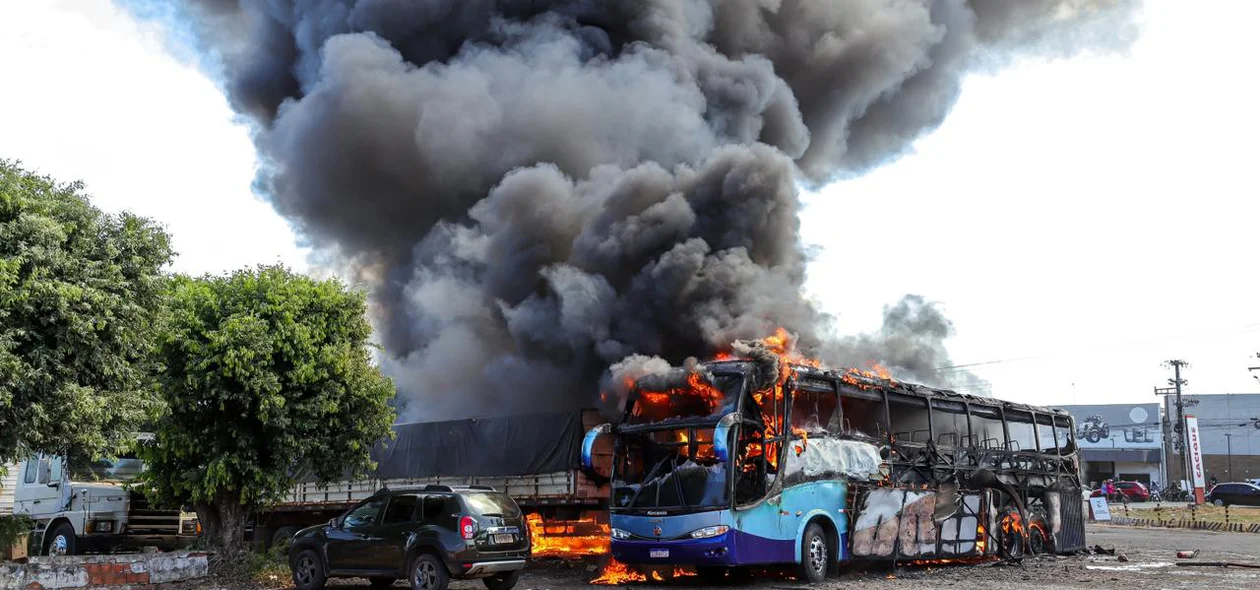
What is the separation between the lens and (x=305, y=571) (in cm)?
1290

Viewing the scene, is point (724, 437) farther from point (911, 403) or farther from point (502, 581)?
point (911, 403)

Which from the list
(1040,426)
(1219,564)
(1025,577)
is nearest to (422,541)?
(1025,577)

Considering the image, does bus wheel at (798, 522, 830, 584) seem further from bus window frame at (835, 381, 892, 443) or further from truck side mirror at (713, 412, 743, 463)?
truck side mirror at (713, 412, 743, 463)

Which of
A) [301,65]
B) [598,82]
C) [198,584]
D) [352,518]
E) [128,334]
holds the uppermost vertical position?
[301,65]

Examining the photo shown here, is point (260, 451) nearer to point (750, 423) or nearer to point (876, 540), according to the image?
point (750, 423)

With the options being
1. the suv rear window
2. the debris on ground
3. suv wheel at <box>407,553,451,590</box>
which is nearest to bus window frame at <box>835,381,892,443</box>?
the suv rear window

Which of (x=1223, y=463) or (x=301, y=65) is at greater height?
(x=301, y=65)

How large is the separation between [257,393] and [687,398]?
5.86 meters

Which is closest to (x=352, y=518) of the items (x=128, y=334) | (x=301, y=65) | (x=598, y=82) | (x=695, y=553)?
(x=128, y=334)

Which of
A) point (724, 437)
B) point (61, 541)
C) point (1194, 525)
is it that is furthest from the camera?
point (1194, 525)

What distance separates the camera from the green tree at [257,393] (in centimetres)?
1325

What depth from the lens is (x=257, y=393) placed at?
1319 cm

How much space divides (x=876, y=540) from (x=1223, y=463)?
72.5m

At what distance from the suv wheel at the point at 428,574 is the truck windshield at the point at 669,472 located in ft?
7.86
